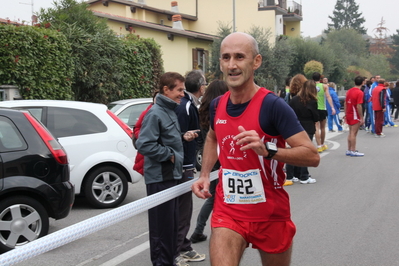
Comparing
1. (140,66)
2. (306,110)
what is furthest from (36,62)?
(306,110)

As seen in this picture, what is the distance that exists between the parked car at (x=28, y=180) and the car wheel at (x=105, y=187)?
5.58 feet

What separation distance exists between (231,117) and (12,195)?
3322 mm

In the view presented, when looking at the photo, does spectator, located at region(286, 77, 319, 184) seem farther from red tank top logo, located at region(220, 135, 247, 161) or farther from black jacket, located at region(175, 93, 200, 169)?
red tank top logo, located at region(220, 135, 247, 161)

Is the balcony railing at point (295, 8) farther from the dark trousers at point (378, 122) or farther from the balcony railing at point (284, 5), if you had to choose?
the dark trousers at point (378, 122)

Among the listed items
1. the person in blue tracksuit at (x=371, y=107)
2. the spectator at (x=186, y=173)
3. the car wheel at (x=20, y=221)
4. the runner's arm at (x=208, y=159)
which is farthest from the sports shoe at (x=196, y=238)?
the person in blue tracksuit at (x=371, y=107)

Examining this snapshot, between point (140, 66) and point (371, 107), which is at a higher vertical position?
point (140, 66)

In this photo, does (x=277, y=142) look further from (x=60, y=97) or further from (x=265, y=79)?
(x=265, y=79)

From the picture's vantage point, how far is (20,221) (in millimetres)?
5605

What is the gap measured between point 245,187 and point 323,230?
11.6 ft

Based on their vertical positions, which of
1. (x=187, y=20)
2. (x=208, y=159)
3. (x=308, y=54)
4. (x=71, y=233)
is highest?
(x=187, y=20)

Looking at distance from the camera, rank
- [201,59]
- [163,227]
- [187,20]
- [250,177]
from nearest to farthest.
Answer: [250,177] → [163,227] → [201,59] → [187,20]

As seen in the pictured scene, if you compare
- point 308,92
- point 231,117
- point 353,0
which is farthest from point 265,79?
point 353,0

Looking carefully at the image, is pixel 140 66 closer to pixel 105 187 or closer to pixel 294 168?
pixel 294 168

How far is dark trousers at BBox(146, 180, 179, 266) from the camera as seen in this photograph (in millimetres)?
4535
